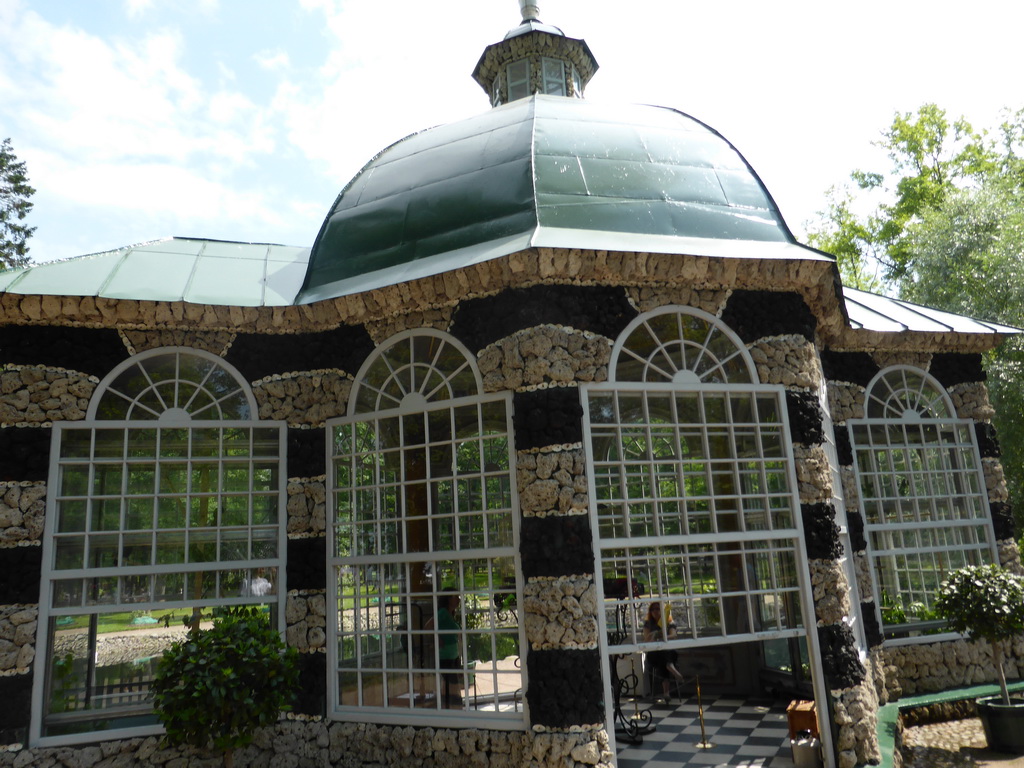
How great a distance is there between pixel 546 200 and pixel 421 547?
4.06 meters

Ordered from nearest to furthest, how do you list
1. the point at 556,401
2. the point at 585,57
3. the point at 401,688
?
the point at 556,401
the point at 401,688
the point at 585,57

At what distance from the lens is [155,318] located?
8.38 metres

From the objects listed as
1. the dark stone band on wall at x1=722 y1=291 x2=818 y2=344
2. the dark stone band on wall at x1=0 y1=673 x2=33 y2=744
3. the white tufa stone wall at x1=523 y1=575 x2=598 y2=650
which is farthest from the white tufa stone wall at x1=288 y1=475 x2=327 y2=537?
the dark stone band on wall at x1=722 y1=291 x2=818 y2=344

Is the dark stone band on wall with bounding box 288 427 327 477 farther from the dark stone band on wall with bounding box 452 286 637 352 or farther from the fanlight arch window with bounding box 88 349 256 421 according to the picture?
the dark stone band on wall with bounding box 452 286 637 352

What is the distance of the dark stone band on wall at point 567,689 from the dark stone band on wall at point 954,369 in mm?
7955

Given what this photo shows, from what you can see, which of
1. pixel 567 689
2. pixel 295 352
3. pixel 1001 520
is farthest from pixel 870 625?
pixel 295 352

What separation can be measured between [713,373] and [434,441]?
10.4 feet

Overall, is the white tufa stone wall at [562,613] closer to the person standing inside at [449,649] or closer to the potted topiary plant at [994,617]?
the person standing inside at [449,649]

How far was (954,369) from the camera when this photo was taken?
38.0 feet

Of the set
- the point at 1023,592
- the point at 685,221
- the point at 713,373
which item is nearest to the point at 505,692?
the point at 713,373

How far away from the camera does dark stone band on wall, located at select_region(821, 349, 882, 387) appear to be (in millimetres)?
10805

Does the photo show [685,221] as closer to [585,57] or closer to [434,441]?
[434,441]

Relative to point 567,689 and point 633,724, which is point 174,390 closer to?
point 567,689

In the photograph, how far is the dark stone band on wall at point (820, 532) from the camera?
25.8ft
